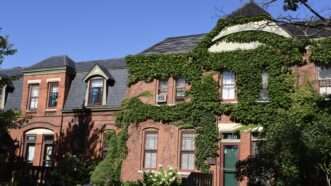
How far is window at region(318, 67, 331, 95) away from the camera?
2023 centimetres

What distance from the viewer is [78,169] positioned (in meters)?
24.5

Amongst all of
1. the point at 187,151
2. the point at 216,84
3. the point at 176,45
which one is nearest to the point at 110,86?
the point at 176,45

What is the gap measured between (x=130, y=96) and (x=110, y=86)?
3.25m

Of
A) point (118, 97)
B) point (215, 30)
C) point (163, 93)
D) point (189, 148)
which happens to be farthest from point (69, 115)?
point (215, 30)

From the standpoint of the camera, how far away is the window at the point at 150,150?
902 inches

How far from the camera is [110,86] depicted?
1064 inches

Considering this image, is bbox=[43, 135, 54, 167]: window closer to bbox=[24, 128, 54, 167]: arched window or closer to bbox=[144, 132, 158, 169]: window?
bbox=[24, 128, 54, 167]: arched window

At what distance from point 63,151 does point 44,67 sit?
5701 mm

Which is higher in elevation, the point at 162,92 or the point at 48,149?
the point at 162,92

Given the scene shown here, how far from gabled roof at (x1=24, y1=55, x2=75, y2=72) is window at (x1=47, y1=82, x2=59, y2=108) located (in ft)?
3.82

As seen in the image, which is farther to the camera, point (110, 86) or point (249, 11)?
point (110, 86)

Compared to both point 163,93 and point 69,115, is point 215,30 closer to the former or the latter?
point 163,93

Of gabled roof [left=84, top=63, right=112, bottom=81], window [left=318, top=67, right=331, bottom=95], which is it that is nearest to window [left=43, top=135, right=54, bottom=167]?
gabled roof [left=84, top=63, right=112, bottom=81]

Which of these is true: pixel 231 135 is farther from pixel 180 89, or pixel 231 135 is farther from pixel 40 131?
pixel 40 131
